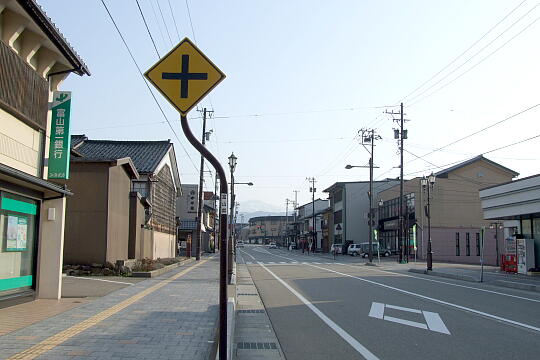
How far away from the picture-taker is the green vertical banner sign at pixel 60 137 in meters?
12.2

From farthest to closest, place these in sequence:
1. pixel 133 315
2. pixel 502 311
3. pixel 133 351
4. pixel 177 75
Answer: pixel 502 311 < pixel 133 315 < pixel 133 351 < pixel 177 75

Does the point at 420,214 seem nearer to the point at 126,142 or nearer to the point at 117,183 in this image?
the point at 126,142

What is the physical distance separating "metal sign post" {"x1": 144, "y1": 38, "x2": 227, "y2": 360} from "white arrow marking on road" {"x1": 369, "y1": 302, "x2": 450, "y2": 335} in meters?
5.82

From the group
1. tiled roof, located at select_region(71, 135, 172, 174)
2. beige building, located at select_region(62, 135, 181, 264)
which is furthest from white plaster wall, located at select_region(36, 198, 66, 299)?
tiled roof, located at select_region(71, 135, 172, 174)

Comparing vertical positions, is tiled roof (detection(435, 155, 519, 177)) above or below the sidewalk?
above

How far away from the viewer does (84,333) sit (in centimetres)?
852

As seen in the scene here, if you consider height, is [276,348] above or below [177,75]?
below

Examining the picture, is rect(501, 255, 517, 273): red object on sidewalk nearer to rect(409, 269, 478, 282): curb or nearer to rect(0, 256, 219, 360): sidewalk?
rect(409, 269, 478, 282): curb

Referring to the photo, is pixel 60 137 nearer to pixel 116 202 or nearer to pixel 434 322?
pixel 116 202

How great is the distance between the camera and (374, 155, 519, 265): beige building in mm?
53000

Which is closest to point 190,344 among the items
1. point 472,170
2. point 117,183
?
point 117,183

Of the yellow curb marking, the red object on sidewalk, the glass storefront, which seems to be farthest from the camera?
the red object on sidewalk

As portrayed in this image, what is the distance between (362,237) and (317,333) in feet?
220

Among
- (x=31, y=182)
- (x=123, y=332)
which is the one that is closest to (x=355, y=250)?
(x=31, y=182)
